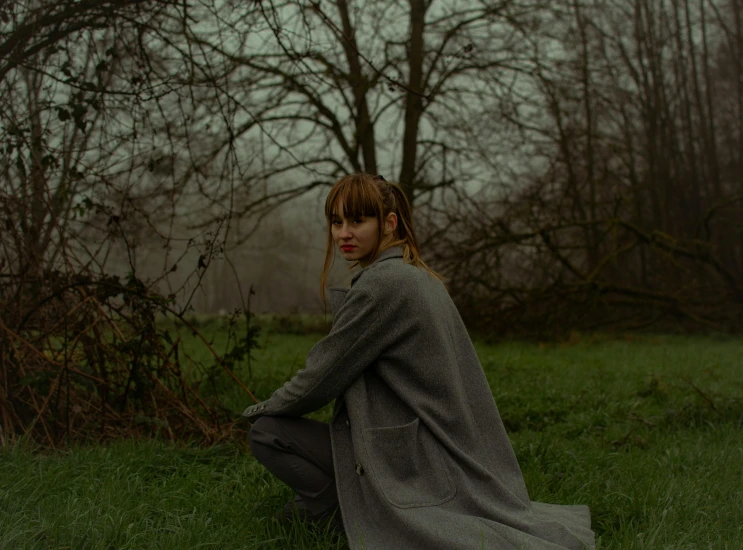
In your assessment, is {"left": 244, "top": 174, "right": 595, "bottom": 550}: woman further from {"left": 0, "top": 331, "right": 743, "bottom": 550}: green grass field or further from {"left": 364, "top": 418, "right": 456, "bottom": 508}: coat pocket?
{"left": 0, "top": 331, "right": 743, "bottom": 550}: green grass field

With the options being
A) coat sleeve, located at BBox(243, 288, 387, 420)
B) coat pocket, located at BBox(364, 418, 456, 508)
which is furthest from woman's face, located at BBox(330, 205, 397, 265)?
coat pocket, located at BBox(364, 418, 456, 508)

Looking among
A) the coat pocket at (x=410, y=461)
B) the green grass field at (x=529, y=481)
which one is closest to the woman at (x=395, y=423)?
the coat pocket at (x=410, y=461)

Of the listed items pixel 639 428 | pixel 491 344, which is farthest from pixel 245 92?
pixel 639 428

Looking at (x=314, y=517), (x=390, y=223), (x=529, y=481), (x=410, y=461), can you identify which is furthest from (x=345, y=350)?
(x=529, y=481)

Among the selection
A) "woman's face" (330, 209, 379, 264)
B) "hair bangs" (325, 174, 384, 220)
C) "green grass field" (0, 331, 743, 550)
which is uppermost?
"hair bangs" (325, 174, 384, 220)

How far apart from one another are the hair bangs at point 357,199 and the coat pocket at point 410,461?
0.75 metres

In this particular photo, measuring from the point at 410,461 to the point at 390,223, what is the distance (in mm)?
846

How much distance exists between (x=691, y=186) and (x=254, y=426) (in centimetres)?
1396

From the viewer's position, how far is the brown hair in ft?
8.09

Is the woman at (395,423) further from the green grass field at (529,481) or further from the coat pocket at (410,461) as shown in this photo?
the green grass field at (529,481)

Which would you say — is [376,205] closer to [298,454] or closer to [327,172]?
[298,454]

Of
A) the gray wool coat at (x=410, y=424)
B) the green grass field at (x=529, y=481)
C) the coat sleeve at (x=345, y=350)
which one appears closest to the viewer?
the gray wool coat at (x=410, y=424)

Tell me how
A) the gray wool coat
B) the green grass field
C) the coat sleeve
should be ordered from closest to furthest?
the gray wool coat
the coat sleeve
the green grass field

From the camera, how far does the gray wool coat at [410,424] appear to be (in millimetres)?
2162
